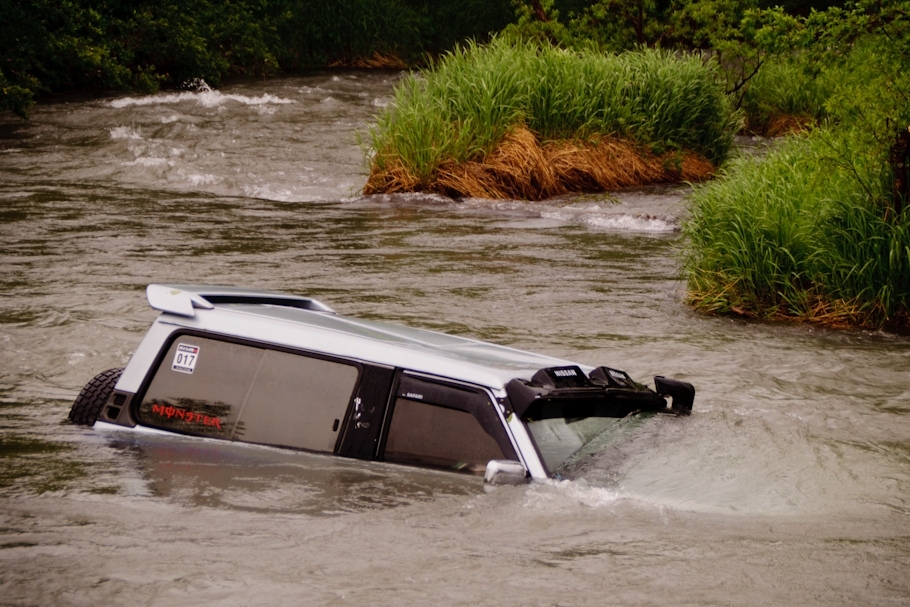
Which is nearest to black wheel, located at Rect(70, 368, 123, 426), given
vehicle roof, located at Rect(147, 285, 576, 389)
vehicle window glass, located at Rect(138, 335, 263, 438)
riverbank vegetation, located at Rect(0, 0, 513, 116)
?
vehicle window glass, located at Rect(138, 335, 263, 438)

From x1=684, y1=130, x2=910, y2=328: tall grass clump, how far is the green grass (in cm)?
645

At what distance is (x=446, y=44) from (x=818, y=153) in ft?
97.1

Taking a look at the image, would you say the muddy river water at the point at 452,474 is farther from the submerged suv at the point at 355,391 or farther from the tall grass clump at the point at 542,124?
the tall grass clump at the point at 542,124

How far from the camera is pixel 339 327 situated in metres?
5.89

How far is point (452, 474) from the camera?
533 cm

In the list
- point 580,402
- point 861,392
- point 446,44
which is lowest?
point 861,392

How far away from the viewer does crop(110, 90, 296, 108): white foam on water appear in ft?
87.5

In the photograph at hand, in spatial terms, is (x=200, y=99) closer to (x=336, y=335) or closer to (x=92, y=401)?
(x=92, y=401)

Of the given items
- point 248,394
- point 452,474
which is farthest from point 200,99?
point 452,474

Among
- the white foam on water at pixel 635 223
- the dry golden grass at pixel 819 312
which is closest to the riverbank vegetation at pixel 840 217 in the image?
the dry golden grass at pixel 819 312

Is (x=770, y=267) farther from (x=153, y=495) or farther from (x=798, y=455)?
(x=153, y=495)

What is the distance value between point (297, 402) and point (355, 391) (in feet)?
1.05

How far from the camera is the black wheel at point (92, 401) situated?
6508 millimetres

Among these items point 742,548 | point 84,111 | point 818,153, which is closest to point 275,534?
point 742,548
